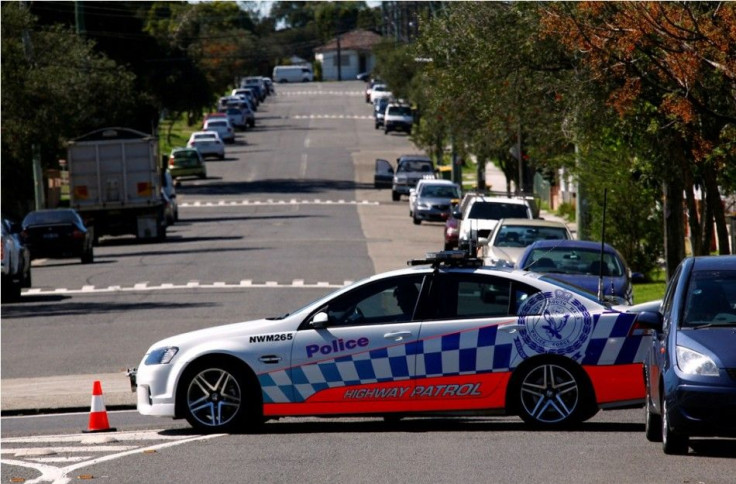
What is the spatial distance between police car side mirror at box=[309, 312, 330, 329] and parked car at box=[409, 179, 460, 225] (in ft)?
114

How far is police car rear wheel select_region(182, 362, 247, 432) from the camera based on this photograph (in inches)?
488

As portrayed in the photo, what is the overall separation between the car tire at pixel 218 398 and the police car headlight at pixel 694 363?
12.8 feet

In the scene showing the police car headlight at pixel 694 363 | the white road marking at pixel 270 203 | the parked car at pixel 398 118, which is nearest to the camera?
the police car headlight at pixel 694 363

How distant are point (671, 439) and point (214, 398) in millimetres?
4071

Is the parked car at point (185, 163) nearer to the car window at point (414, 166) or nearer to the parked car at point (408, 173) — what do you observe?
the parked car at point (408, 173)

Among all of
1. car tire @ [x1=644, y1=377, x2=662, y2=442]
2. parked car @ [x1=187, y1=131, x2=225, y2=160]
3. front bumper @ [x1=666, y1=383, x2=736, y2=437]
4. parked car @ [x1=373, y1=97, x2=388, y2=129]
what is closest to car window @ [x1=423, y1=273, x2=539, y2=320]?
car tire @ [x1=644, y1=377, x2=662, y2=442]

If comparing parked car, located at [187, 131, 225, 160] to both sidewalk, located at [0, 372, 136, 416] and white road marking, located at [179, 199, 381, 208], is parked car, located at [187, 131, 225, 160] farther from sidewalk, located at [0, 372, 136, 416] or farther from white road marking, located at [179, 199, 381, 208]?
sidewalk, located at [0, 372, 136, 416]

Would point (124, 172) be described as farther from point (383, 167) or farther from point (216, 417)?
point (216, 417)

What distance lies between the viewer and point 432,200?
48.1m

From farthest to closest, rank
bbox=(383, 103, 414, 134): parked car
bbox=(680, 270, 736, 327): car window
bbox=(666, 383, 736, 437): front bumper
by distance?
bbox=(383, 103, 414, 134): parked car → bbox=(680, 270, 736, 327): car window → bbox=(666, 383, 736, 437): front bumper

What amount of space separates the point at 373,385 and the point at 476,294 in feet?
3.78

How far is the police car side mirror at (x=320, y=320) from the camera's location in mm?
12273

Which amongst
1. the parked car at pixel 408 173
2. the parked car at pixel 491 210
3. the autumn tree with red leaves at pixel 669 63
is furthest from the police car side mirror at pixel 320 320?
the parked car at pixel 408 173

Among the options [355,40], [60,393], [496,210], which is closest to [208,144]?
[496,210]
